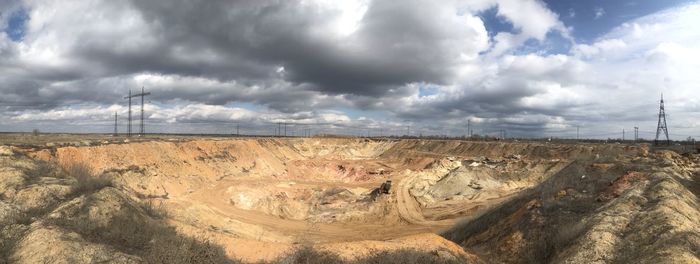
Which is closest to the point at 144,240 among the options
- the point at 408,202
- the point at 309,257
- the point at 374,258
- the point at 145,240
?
the point at 145,240

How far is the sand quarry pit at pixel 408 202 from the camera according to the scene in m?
13.7

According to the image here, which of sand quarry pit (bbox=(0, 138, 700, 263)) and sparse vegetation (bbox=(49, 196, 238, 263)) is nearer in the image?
sparse vegetation (bbox=(49, 196, 238, 263))

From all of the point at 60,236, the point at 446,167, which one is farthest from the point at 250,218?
the point at 446,167

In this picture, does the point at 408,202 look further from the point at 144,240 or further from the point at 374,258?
the point at 144,240

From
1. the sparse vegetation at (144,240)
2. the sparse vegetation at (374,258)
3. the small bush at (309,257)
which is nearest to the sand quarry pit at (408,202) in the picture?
the sparse vegetation at (374,258)

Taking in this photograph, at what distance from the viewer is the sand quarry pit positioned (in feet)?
44.8

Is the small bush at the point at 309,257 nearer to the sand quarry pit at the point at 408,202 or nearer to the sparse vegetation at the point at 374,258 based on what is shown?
the sparse vegetation at the point at 374,258

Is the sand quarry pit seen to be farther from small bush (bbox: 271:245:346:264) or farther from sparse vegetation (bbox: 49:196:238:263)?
sparse vegetation (bbox: 49:196:238:263)

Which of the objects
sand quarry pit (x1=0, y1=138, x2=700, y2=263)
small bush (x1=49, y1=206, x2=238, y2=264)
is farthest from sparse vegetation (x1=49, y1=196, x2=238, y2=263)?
sand quarry pit (x1=0, y1=138, x2=700, y2=263)

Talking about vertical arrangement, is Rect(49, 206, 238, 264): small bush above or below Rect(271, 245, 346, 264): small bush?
above

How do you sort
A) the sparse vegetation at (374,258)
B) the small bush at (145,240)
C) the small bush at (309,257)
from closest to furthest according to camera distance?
the small bush at (145,240)
the sparse vegetation at (374,258)
the small bush at (309,257)

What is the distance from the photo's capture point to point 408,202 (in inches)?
1617

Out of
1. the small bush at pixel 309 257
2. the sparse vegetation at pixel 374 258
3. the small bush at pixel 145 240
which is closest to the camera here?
the small bush at pixel 145 240

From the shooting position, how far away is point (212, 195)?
38750 millimetres
